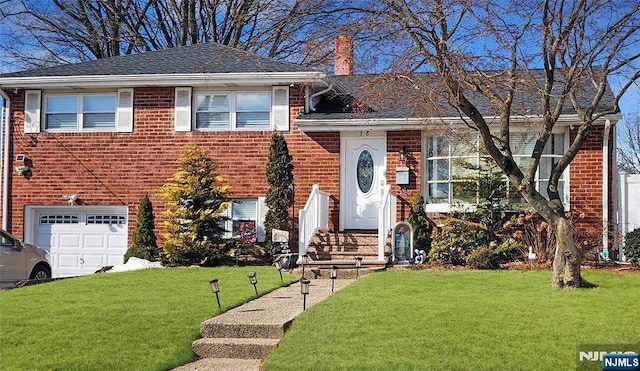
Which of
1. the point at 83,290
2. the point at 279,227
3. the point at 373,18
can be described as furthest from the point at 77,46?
the point at 373,18

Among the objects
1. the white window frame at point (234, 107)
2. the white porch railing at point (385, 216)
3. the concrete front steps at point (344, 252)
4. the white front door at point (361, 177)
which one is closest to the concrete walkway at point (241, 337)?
the concrete front steps at point (344, 252)

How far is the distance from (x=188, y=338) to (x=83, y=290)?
4.02 meters

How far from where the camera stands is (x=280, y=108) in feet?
58.9

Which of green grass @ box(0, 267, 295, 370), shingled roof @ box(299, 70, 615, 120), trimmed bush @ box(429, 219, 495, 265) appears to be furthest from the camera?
trimmed bush @ box(429, 219, 495, 265)

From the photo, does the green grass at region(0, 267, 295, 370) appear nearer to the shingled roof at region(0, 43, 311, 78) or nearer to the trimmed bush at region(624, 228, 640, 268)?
the shingled roof at region(0, 43, 311, 78)

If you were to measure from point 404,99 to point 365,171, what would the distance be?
10.4ft

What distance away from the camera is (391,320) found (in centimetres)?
880

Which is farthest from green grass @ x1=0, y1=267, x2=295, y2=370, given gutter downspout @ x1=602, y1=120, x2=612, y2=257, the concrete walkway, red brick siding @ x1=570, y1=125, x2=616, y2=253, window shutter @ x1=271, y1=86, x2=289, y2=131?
gutter downspout @ x1=602, y1=120, x2=612, y2=257

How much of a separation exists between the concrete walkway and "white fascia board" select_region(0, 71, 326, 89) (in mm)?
8239

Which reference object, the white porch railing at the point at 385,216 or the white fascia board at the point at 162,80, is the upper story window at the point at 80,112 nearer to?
the white fascia board at the point at 162,80

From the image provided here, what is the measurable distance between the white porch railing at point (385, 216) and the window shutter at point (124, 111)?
6372 millimetres

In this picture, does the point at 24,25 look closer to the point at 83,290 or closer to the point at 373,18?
the point at 83,290

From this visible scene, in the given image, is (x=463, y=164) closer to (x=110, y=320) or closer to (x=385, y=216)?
(x=385, y=216)

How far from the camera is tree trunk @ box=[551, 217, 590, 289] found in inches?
425
